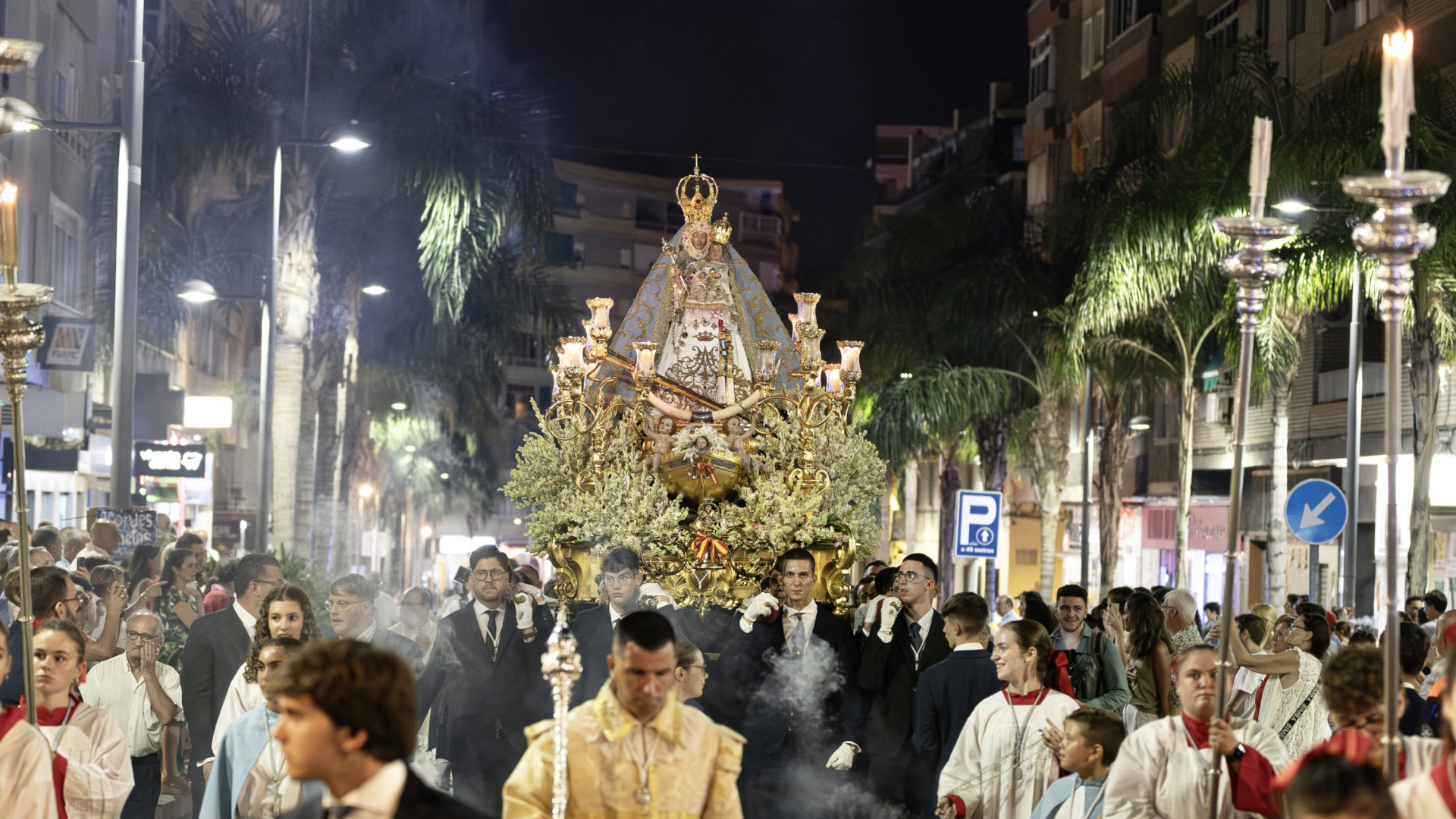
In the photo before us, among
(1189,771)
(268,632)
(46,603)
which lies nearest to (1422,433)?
(1189,771)

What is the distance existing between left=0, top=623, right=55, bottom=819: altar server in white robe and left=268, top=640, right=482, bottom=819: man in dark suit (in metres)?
1.98

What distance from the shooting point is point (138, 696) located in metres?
8.87

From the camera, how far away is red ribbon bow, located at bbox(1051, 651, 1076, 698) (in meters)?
9.95

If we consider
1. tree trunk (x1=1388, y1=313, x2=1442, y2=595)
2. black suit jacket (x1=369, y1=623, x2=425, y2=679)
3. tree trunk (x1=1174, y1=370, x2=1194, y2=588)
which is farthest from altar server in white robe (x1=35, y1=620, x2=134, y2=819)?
tree trunk (x1=1174, y1=370, x2=1194, y2=588)

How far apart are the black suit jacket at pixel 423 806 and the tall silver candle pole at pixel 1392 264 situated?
2761mm

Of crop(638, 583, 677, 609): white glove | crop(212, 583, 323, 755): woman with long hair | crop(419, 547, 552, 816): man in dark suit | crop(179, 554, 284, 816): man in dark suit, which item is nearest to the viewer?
crop(212, 583, 323, 755): woman with long hair

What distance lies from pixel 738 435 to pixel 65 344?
7284mm

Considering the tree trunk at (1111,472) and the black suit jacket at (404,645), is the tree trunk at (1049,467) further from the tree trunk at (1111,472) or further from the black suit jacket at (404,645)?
the black suit jacket at (404,645)

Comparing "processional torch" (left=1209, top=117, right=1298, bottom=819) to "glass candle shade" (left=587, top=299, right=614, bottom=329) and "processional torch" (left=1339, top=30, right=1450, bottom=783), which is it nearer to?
"processional torch" (left=1339, top=30, right=1450, bottom=783)

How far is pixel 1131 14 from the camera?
134ft

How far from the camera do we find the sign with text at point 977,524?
671 inches

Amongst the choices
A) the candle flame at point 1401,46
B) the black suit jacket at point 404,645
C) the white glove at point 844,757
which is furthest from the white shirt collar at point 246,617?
the candle flame at point 1401,46

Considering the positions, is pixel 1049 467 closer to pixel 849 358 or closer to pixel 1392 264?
pixel 849 358

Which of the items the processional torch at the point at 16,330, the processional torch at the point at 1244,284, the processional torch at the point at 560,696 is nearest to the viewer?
the processional torch at the point at 560,696
